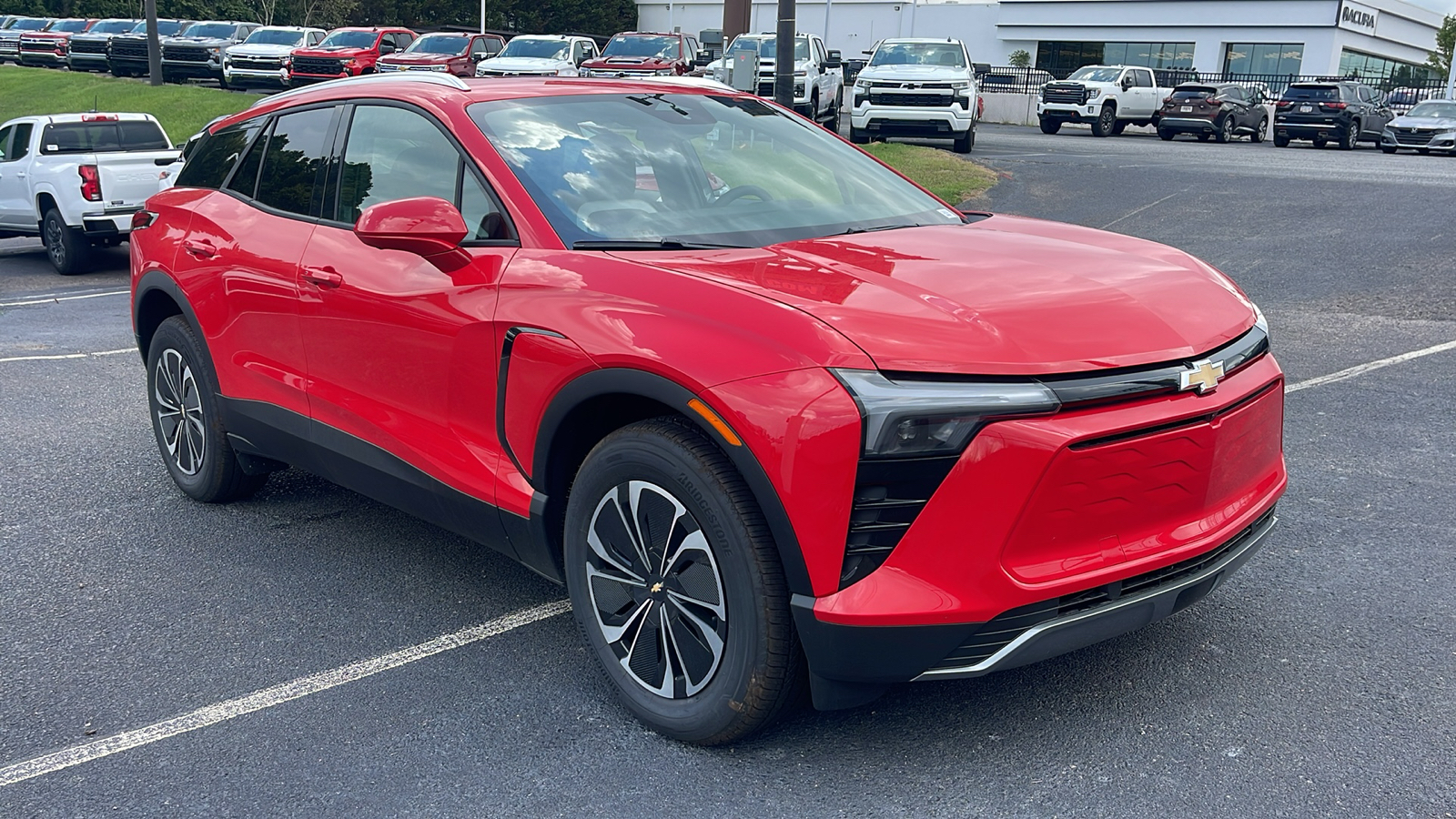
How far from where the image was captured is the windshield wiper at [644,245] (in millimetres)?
3615

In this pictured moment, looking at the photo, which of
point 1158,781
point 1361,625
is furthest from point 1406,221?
point 1158,781

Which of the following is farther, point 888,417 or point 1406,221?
point 1406,221

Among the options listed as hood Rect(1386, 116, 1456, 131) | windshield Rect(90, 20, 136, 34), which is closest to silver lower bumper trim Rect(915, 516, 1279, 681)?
hood Rect(1386, 116, 1456, 131)

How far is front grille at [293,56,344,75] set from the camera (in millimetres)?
30609

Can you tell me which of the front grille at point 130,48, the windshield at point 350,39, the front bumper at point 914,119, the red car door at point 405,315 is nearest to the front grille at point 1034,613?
the red car door at point 405,315

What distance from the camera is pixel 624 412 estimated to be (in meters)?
3.45

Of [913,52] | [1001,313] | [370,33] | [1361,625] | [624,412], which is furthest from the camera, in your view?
[370,33]

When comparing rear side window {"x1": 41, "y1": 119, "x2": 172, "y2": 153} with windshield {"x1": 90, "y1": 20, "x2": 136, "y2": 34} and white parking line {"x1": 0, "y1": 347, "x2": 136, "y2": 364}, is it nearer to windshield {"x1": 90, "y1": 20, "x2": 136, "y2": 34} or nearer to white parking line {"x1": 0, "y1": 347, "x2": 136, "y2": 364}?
white parking line {"x1": 0, "y1": 347, "x2": 136, "y2": 364}

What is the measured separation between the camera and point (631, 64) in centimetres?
2592

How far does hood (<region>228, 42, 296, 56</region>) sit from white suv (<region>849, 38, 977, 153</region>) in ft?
55.5

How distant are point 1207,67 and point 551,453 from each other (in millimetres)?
59115

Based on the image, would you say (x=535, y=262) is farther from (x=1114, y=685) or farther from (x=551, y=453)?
(x=1114, y=685)

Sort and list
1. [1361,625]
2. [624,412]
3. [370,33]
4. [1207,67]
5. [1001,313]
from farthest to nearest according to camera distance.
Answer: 1. [1207,67]
2. [370,33]
3. [1361,625]
4. [624,412]
5. [1001,313]

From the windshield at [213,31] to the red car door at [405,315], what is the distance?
3656 centimetres
